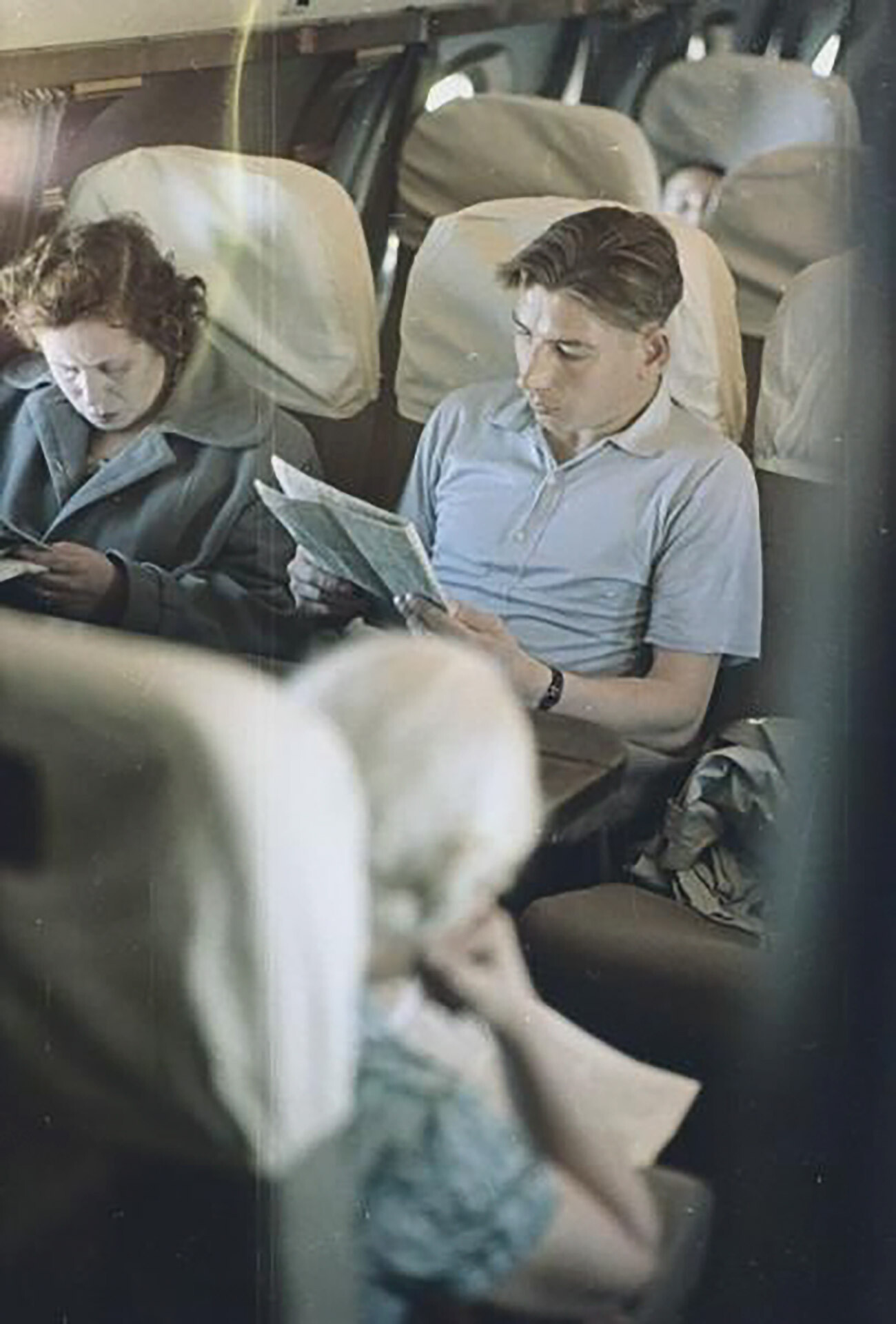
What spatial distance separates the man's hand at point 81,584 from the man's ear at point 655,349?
326 mm

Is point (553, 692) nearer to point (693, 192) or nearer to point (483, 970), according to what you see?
point (483, 970)

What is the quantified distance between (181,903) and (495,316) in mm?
347

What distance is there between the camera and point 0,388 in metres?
1.27

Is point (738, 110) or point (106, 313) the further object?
point (106, 313)

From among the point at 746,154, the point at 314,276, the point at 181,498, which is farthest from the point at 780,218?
the point at 181,498

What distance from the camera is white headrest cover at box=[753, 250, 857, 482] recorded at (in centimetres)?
110

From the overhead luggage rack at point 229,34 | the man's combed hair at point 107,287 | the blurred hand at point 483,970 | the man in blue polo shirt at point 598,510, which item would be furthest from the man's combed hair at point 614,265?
the blurred hand at point 483,970

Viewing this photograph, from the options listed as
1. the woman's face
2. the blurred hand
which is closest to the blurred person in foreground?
the blurred hand

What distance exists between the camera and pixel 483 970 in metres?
1.13

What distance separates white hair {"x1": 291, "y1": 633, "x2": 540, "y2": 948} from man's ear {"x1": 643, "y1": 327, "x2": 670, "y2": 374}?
172mm

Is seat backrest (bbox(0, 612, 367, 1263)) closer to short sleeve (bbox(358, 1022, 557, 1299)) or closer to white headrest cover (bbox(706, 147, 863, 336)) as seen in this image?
short sleeve (bbox(358, 1022, 557, 1299))

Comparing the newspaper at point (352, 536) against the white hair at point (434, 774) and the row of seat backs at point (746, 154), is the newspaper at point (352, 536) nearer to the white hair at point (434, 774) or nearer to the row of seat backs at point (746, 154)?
the white hair at point (434, 774)

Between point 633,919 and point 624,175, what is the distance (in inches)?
14.9

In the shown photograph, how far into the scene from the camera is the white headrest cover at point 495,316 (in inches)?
43.7
